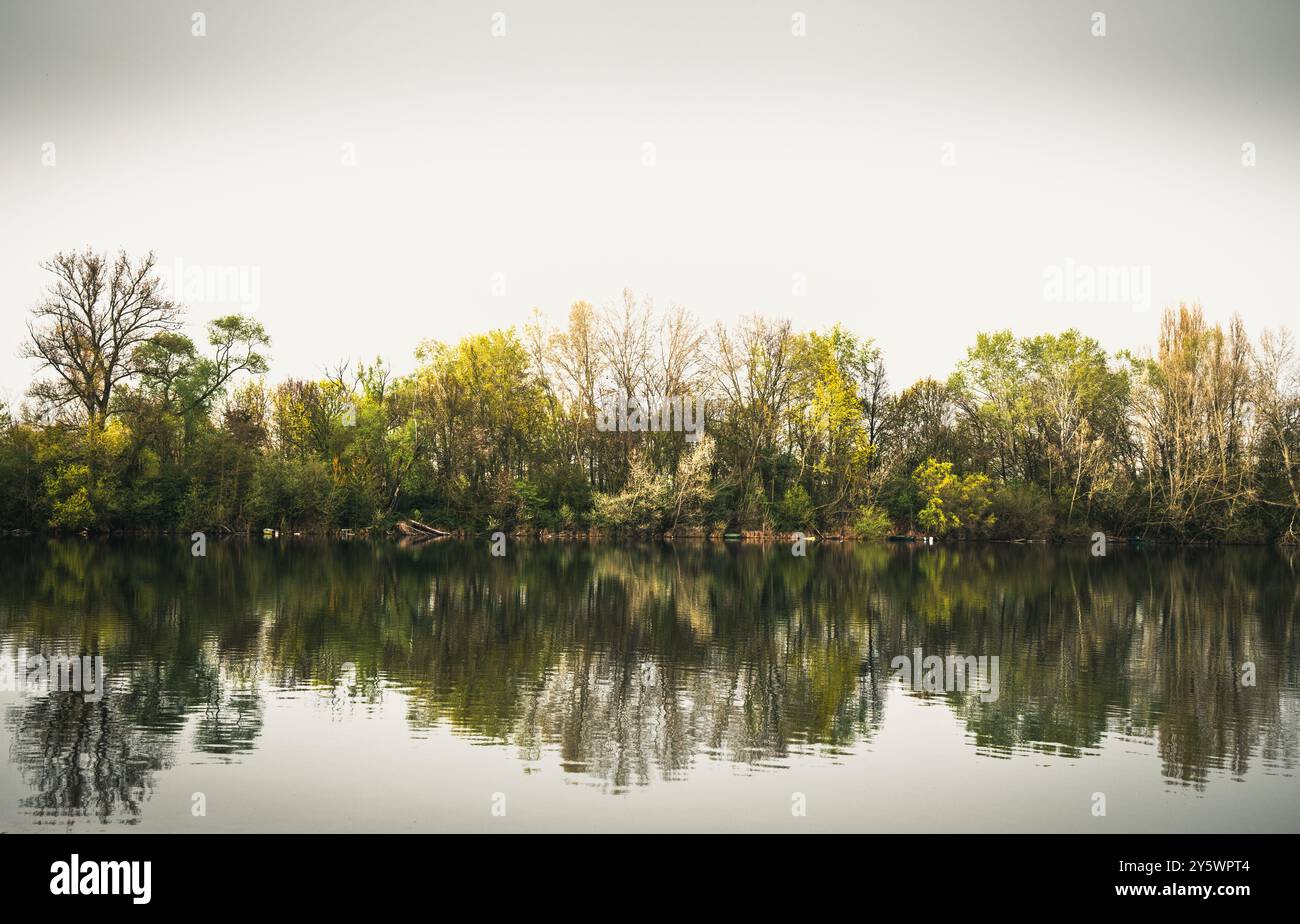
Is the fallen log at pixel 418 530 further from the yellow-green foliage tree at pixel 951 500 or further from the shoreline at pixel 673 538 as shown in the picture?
the yellow-green foliage tree at pixel 951 500

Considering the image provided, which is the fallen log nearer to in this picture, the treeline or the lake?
the treeline

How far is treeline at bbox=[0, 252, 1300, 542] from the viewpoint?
6003 centimetres

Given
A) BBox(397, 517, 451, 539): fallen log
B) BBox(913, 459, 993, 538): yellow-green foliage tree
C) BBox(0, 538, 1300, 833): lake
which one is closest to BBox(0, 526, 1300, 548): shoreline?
BBox(397, 517, 451, 539): fallen log

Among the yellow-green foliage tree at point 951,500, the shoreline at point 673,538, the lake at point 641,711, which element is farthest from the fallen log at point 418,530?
the lake at point 641,711

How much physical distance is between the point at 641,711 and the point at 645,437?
52.0 metres

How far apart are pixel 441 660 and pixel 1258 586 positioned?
29.0 m

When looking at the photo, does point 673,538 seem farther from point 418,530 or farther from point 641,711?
point 641,711

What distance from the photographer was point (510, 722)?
46.0ft

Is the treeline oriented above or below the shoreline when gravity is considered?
above

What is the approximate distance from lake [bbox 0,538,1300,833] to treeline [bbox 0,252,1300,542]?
32393 millimetres

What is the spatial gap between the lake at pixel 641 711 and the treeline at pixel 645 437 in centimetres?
3239

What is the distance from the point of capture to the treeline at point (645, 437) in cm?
6003

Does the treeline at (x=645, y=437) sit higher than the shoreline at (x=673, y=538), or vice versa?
the treeline at (x=645, y=437)

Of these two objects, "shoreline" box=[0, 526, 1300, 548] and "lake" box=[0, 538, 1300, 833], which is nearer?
"lake" box=[0, 538, 1300, 833]
